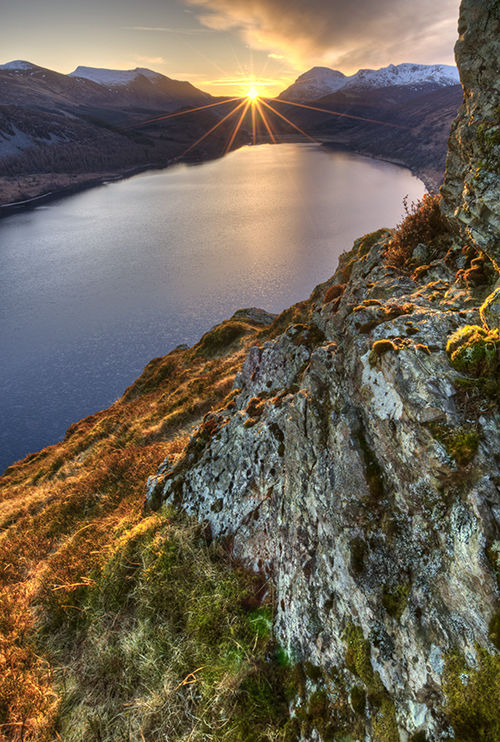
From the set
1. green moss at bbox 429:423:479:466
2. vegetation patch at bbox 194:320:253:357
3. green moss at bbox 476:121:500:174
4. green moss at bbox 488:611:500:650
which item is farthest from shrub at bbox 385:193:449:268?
vegetation patch at bbox 194:320:253:357

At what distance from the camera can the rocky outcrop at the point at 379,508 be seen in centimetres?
476

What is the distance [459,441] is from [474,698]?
10.1 feet

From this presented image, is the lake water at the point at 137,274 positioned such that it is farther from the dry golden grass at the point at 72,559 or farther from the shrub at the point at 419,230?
the shrub at the point at 419,230

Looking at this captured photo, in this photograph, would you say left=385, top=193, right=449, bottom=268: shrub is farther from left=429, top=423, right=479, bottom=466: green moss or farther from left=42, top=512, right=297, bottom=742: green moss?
left=42, top=512, right=297, bottom=742: green moss

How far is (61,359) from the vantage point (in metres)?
54.0

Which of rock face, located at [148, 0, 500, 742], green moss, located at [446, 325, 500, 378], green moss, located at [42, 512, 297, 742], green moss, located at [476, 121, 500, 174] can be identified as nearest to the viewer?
rock face, located at [148, 0, 500, 742]

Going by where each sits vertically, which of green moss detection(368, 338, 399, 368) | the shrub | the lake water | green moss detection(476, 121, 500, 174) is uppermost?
green moss detection(476, 121, 500, 174)

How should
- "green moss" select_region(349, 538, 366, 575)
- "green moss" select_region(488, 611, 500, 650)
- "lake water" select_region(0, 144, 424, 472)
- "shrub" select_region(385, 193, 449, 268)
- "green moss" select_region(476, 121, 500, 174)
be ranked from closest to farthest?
"green moss" select_region(488, 611, 500, 650) → "green moss" select_region(349, 538, 366, 575) → "green moss" select_region(476, 121, 500, 174) → "shrub" select_region(385, 193, 449, 268) → "lake water" select_region(0, 144, 424, 472)

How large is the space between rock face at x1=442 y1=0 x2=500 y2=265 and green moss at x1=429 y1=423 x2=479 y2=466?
13.4ft

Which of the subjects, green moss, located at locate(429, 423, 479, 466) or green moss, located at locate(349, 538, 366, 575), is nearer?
green moss, located at locate(429, 423, 479, 466)

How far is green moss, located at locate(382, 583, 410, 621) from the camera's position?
17.3 ft

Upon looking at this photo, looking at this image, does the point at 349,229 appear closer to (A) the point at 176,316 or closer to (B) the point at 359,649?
(A) the point at 176,316

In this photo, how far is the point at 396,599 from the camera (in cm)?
538

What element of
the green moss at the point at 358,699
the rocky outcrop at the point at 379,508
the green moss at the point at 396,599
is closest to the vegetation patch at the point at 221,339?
the rocky outcrop at the point at 379,508
